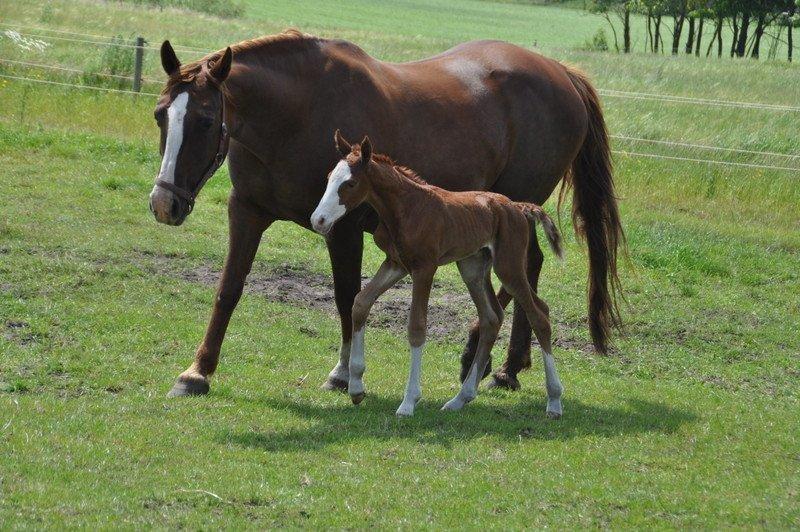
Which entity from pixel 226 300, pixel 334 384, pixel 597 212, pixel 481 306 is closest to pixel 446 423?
pixel 481 306

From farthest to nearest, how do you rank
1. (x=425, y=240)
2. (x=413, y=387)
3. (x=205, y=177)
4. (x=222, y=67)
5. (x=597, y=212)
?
Answer: (x=597, y=212) → (x=413, y=387) → (x=425, y=240) → (x=205, y=177) → (x=222, y=67)

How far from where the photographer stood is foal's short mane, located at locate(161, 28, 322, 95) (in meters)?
6.12

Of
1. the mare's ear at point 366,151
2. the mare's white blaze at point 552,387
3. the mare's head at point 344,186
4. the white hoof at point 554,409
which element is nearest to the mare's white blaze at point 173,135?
the mare's head at point 344,186

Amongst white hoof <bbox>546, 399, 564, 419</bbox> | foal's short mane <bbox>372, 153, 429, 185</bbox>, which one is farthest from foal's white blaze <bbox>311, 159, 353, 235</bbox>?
white hoof <bbox>546, 399, 564, 419</bbox>

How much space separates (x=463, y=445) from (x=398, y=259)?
3.94 ft

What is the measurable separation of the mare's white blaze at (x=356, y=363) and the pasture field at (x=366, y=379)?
0.16 m

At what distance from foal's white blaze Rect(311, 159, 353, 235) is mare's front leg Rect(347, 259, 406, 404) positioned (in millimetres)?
632

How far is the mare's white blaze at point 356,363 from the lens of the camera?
255 inches

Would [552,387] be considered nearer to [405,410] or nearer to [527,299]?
[527,299]

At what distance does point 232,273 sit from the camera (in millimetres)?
7039

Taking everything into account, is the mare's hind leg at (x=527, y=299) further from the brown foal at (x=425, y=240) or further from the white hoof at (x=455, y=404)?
the white hoof at (x=455, y=404)

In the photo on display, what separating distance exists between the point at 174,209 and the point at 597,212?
3691 mm

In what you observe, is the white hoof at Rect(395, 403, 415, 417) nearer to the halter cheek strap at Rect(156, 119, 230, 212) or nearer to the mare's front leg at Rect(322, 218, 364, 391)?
the mare's front leg at Rect(322, 218, 364, 391)

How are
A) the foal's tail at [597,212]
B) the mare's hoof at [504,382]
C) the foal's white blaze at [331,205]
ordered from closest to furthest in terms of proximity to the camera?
the foal's white blaze at [331,205] → the mare's hoof at [504,382] → the foal's tail at [597,212]
